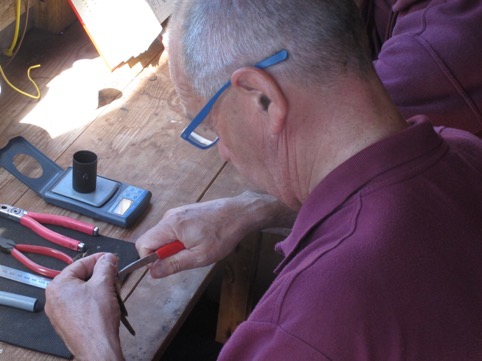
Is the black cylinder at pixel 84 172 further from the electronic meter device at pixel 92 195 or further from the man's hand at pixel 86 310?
the man's hand at pixel 86 310

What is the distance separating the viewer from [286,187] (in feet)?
3.49

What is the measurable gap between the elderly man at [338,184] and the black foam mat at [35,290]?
379mm

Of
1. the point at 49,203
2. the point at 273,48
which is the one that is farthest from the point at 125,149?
the point at 273,48

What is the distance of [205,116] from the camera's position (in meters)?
1.04

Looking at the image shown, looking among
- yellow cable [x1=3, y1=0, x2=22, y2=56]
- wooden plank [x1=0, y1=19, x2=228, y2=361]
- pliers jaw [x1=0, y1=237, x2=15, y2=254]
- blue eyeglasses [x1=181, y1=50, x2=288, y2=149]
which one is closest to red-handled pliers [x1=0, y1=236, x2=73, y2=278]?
pliers jaw [x1=0, y1=237, x2=15, y2=254]

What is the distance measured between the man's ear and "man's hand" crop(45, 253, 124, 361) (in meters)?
0.42

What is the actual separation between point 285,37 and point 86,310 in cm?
55

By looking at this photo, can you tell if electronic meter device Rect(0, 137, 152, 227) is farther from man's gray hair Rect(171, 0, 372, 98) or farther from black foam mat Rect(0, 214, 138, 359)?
man's gray hair Rect(171, 0, 372, 98)

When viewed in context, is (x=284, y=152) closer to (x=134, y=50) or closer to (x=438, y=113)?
(x=438, y=113)

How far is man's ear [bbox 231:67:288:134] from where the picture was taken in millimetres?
920

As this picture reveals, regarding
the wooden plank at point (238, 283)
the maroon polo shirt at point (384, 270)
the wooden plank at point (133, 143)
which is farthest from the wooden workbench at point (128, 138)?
the maroon polo shirt at point (384, 270)

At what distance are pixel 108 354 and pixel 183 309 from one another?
0.18 m

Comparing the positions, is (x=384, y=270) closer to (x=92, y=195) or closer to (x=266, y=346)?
(x=266, y=346)

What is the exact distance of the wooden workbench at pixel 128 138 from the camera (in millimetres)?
1271
